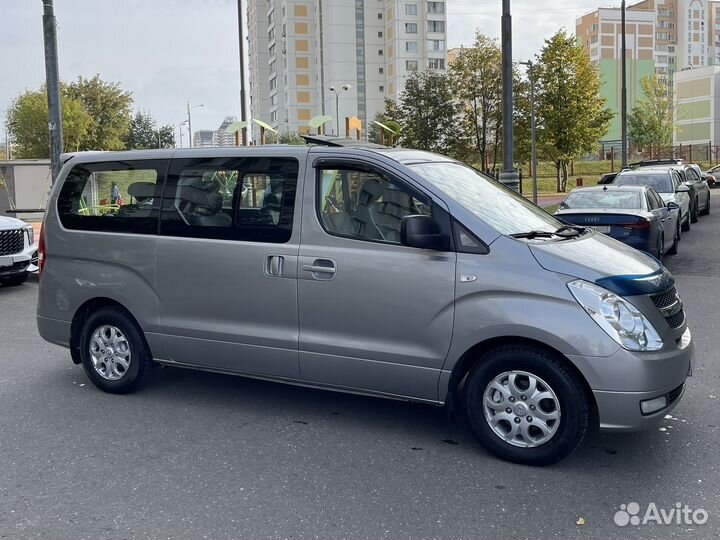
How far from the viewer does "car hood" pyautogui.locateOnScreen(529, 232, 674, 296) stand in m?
4.36

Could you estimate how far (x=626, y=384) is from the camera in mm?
4238

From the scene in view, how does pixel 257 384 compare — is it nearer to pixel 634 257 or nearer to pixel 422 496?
pixel 422 496

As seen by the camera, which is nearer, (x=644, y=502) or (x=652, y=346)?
(x=644, y=502)

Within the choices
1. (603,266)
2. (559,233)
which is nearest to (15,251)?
(559,233)

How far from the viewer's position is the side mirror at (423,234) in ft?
15.3

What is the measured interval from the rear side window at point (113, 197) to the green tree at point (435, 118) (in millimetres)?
47467

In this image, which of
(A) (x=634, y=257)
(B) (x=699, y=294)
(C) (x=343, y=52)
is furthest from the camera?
(C) (x=343, y=52)

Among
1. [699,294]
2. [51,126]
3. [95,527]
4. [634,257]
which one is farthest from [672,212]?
[95,527]

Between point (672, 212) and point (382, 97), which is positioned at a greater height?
point (382, 97)

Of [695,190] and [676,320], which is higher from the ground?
[695,190]

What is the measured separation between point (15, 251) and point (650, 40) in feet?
442

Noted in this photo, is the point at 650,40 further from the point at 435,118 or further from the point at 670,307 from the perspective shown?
the point at 670,307

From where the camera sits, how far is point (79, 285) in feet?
20.1

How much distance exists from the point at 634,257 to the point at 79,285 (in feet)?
13.4
